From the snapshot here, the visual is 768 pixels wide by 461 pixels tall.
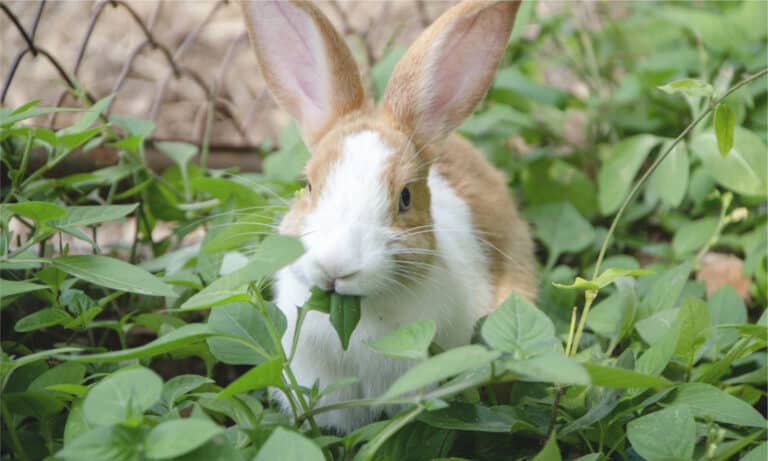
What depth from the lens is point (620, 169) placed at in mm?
3178

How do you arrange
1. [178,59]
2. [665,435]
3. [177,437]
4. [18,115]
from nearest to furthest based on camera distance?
[177,437] → [665,435] → [18,115] → [178,59]

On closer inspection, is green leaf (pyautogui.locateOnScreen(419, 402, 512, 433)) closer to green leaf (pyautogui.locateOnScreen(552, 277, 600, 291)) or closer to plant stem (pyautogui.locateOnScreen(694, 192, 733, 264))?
green leaf (pyautogui.locateOnScreen(552, 277, 600, 291))

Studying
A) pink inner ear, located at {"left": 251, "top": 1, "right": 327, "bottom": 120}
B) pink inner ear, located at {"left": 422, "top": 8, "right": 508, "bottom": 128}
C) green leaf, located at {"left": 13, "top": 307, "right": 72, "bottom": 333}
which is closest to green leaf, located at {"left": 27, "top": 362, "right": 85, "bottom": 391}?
green leaf, located at {"left": 13, "top": 307, "right": 72, "bottom": 333}

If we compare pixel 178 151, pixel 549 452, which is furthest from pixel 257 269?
pixel 178 151

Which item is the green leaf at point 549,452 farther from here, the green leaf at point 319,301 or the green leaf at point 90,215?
the green leaf at point 90,215

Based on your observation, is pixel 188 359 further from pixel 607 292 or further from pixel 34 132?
pixel 607 292

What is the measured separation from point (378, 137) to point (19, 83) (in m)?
2.75

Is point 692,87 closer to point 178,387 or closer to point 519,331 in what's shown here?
point 519,331

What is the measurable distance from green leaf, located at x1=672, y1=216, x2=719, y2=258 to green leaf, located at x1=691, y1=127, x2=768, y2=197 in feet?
0.64

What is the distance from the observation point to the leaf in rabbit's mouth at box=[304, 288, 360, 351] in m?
1.88

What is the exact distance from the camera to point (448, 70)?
2.45 m

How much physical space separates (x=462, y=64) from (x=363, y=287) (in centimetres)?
86

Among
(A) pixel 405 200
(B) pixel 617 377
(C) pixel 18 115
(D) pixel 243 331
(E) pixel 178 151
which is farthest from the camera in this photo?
(E) pixel 178 151

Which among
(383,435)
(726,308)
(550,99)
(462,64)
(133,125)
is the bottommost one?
(726,308)
